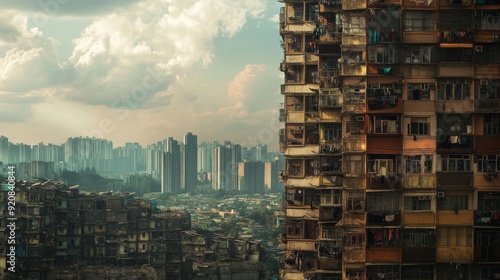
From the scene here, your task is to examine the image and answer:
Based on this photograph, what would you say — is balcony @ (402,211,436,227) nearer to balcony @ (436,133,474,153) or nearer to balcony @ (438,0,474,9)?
balcony @ (436,133,474,153)

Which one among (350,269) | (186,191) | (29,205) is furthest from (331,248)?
(186,191)

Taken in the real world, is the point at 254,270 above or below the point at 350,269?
below

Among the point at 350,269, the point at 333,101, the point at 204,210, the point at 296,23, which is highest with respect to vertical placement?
the point at 296,23

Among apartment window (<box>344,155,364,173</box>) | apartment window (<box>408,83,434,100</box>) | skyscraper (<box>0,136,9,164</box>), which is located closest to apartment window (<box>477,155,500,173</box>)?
apartment window (<box>408,83,434,100</box>)

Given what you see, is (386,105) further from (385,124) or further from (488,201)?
(488,201)

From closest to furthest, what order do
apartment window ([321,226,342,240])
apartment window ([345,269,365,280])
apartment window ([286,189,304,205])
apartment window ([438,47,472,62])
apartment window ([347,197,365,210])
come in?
apartment window ([438,47,472,62])
apartment window ([345,269,365,280])
apartment window ([347,197,365,210])
apartment window ([321,226,342,240])
apartment window ([286,189,304,205])

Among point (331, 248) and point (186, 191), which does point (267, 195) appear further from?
point (331, 248)

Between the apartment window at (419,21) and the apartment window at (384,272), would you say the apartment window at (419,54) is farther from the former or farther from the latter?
the apartment window at (384,272)
